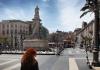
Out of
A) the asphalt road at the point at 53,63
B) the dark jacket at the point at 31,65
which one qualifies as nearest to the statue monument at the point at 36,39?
the asphalt road at the point at 53,63

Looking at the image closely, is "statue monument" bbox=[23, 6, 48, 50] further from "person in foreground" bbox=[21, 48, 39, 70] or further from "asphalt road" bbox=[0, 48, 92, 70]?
"person in foreground" bbox=[21, 48, 39, 70]

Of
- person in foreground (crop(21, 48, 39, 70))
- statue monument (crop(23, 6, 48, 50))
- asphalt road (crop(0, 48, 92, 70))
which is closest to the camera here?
person in foreground (crop(21, 48, 39, 70))

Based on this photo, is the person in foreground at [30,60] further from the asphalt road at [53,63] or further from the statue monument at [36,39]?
the statue monument at [36,39]

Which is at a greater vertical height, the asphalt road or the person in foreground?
the person in foreground

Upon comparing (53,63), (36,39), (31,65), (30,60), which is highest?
(36,39)

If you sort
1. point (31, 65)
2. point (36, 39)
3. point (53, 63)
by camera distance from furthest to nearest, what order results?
1. point (36, 39)
2. point (53, 63)
3. point (31, 65)

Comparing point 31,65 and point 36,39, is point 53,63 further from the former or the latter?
point 36,39

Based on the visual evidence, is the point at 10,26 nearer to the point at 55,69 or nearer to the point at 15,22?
the point at 15,22

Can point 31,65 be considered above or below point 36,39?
below

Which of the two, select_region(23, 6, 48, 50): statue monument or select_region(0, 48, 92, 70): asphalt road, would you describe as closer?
select_region(0, 48, 92, 70): asphalt road

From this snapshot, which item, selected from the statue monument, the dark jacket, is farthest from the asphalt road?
the statue monument

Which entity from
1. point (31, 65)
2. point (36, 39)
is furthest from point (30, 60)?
point (36, 39)

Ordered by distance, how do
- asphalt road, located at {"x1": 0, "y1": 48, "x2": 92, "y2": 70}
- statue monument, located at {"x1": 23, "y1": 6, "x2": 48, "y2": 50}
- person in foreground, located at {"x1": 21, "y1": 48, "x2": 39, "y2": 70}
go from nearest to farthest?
person in foreground, located at {"x1": 21, "y1": 48, "x2": 39, "y2": 70} → asphalt road, located at {"x1": 0, "y1": 48, "x2": 92, "y2": 70} → statue monument, located at {"x1": 23, "y1": 6, "x2": 48, "y2": 50}

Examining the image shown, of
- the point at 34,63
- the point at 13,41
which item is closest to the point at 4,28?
the point at 13,41
